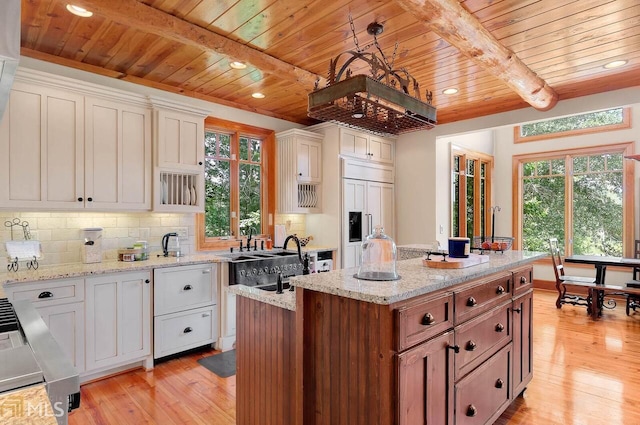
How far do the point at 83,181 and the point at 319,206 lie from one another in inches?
110

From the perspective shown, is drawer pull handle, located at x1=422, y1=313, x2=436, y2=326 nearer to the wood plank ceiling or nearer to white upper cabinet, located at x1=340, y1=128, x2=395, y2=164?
the wood plank ceiling

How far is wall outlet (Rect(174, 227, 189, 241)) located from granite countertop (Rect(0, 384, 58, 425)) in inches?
129

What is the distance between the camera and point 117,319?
306cm

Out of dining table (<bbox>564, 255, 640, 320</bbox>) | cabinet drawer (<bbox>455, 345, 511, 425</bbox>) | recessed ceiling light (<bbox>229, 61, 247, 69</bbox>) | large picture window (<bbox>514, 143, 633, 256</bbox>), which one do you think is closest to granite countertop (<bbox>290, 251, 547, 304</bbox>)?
cabinet drawer (<bbox>455, 345, 511, 425</bbox>)

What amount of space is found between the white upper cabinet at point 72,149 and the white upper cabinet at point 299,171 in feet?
5.74

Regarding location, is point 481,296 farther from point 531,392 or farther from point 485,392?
point 531,392

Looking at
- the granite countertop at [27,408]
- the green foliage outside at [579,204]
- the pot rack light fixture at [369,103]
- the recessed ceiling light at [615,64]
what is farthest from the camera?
the green foliage outside at [579,204]

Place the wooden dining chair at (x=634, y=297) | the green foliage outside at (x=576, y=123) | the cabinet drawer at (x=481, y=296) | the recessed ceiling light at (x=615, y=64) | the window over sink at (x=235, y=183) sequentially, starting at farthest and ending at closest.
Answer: the green foliage outside at (x=576, y=123)
the wooden dining chair at (x=634, y=297)
the window over sink at (x=235, y=183)
the recessed ceiling light at (x=615, y=64)
the cabinet drawer at (x=481, y=296)

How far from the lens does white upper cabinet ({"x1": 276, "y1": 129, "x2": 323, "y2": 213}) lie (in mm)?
4746

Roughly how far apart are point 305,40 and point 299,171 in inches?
77.8

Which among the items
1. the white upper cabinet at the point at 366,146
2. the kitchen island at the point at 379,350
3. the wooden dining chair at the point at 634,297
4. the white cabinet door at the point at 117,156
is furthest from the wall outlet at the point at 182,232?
the wooden dining chair at the point at 634,297

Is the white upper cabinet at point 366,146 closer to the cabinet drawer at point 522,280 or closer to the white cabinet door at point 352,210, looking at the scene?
the white cabinet door at point 352,210

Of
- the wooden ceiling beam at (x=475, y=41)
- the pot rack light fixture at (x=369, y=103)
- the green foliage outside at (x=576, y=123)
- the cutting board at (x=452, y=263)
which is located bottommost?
the cutting board at (x=452, y=263)

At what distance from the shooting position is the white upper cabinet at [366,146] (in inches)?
193
